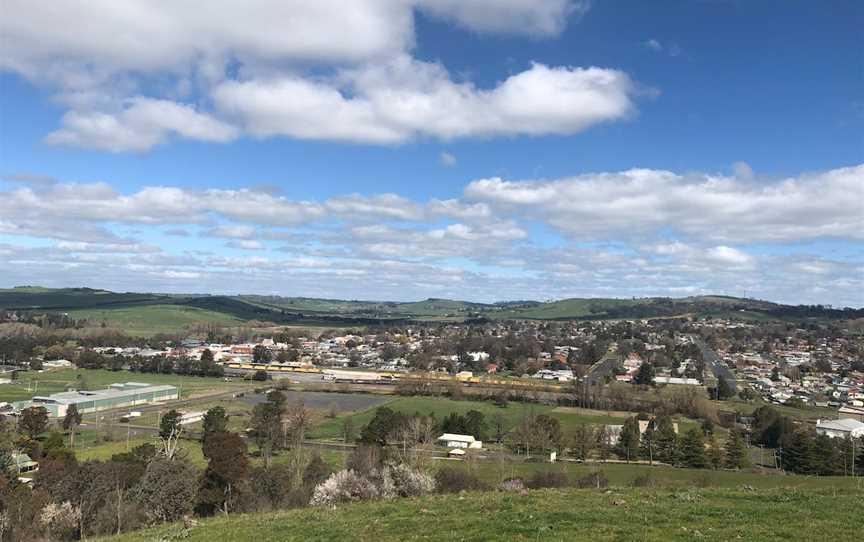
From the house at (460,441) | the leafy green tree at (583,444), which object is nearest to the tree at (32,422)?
the house at (460,441)

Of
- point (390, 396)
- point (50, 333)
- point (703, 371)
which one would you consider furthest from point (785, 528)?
point (50, 333)

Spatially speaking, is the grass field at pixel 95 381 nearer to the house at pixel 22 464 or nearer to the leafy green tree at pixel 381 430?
the house at pixel 22 464

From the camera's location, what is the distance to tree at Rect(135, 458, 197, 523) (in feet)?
104

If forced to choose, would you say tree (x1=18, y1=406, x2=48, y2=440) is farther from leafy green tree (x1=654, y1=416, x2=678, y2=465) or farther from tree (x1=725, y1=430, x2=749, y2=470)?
tree (x1=725, y1=430, x2=749, y2=470)

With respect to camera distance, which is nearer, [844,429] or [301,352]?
[844,429]

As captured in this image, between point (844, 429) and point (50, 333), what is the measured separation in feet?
625

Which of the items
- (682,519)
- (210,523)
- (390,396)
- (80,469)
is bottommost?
(390,396)

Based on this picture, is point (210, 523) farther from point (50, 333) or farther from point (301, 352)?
point (50, 333)

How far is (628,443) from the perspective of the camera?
65.5 m

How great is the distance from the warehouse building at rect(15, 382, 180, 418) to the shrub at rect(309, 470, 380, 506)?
223 ft

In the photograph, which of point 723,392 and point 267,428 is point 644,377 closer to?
point 723,392

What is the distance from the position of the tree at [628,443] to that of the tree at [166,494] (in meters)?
47.4

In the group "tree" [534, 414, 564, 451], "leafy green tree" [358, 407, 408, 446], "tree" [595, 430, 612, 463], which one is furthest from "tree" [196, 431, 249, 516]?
"tree" [595, 430, 612, 463]

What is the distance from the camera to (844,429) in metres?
75.4
